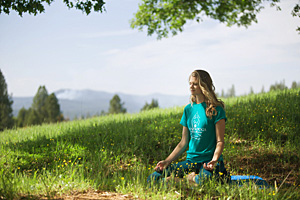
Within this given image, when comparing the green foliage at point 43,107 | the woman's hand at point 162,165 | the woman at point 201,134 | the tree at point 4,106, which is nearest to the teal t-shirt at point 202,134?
the woman at point 201,134

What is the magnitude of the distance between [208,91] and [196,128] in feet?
1.91

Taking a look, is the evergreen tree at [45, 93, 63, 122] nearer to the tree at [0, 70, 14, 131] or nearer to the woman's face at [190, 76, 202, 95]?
the tree at [0, 70, 14, 131]

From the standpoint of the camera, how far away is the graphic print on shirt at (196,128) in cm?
407

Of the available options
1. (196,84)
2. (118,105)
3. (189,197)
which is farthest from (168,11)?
(118,105)

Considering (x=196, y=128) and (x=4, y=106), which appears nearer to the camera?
(x=196, y=128)

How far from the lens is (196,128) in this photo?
4.11 meters

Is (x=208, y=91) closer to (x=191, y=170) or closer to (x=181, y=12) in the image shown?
(x=191, y=170)

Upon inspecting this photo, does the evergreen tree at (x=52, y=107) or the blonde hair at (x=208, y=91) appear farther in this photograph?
the evergreen tree at (x=52, y=107)

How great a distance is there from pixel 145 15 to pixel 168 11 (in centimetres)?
130

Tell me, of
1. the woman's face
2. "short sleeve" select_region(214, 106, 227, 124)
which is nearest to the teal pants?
"short sleeve" select_region(214, 106, 227, 124)

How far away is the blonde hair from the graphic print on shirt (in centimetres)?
20

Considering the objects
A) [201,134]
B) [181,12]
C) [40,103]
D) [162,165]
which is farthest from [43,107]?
[201,134]

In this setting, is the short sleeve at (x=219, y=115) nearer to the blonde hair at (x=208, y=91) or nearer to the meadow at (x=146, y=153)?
the blonde hair at (x=208, y=91)

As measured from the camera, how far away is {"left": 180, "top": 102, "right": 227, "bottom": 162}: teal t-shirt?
13.2 feet
